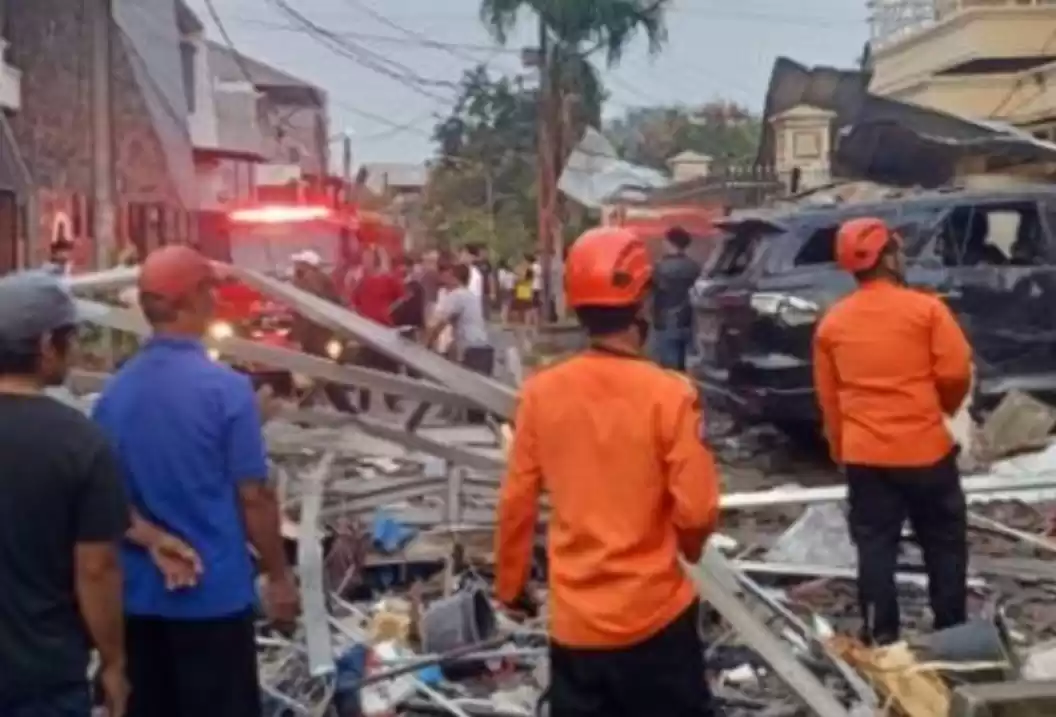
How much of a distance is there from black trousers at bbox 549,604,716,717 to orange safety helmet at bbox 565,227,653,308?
2.56 ft

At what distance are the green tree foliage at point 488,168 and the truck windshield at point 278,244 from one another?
979 inches

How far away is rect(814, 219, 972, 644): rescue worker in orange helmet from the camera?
7.23 meters

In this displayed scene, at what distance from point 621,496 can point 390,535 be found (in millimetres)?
4994

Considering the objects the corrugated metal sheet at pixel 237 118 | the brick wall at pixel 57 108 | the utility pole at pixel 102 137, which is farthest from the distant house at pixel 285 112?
the utility pole at pixel 102 137

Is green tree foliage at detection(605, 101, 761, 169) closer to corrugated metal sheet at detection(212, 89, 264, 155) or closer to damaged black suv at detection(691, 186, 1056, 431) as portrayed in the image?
corrugated metal sheet at detection(212, 89, 264, 155)

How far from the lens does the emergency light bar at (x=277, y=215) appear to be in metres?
25.8

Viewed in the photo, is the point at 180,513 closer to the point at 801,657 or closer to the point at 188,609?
the point at 188,609

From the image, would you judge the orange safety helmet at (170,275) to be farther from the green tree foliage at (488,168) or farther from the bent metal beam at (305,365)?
the green tree foliage at (488,168)

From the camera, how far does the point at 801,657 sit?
696 centimetres

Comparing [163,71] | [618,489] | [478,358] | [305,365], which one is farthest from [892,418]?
[163,71]

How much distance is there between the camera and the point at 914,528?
24.6 feet

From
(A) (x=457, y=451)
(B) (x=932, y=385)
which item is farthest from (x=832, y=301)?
(B) (x=932, y=385)

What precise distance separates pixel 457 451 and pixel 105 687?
16.9 ft

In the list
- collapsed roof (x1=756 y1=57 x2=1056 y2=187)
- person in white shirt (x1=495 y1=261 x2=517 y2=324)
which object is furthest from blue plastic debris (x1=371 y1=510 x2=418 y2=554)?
person in white shirt (x1=495 y1=261 x2=517 y2=324)
